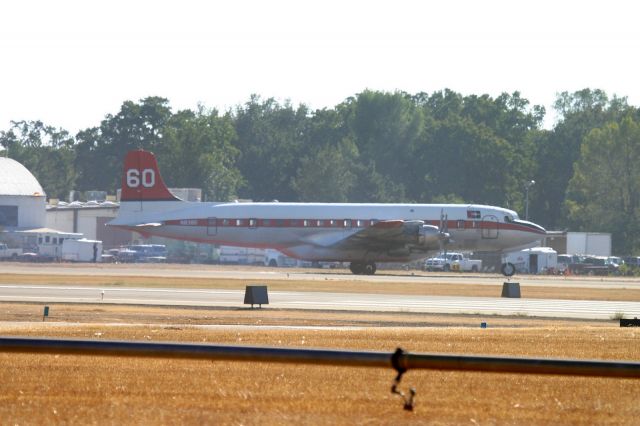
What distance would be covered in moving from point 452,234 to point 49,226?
190 feet

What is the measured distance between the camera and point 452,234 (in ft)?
225

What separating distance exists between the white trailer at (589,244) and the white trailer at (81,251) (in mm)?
38635

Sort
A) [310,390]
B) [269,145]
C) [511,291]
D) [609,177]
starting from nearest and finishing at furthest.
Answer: [310,390]
[511,291]
[609,177]
[269,145]

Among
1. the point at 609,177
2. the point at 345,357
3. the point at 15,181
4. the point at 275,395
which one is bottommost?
the point at 275,395

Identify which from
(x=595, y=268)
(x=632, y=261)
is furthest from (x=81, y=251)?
(x=632, y=261)

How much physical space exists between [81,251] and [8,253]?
23.0ft

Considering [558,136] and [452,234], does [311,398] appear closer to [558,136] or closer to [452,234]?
[452,234]

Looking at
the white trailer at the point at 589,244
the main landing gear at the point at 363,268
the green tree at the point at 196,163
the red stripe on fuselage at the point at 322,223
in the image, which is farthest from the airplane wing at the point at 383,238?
the green tree at the point at 196,163

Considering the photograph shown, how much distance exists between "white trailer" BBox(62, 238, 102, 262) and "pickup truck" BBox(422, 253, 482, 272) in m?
25.7

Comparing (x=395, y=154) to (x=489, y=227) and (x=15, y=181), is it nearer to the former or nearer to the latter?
(x=15, y=181)

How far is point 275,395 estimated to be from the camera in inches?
481

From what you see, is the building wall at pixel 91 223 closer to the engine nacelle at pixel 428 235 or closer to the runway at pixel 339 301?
the engine nacelle at pixel 428 235

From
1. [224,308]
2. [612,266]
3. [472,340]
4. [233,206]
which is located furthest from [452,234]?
[472,340]

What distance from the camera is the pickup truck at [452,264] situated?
8541cm
